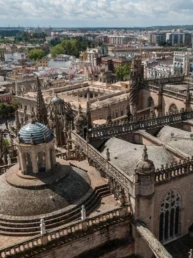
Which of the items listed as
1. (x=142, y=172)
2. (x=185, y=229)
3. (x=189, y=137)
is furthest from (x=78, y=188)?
(x=189, y=137)

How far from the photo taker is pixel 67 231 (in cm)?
2083

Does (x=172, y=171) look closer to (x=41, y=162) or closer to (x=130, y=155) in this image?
(x=130, y=155)

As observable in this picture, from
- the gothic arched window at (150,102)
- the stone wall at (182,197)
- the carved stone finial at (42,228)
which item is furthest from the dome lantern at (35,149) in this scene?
the gothic arched window at (150,102)

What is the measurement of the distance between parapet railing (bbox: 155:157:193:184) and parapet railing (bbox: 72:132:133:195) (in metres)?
2.42

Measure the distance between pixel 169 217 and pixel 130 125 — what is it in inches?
491

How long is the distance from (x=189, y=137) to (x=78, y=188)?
15.3 meters

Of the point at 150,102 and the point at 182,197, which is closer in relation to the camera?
the point at 182,197

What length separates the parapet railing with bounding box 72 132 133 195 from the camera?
23469mm

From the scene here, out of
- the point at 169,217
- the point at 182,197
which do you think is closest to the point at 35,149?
the point at 169,217

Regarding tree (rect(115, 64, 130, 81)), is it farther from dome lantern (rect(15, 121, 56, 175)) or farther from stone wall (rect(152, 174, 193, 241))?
dome lantern (rect(15, 121, 56, 175))

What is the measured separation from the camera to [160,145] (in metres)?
31.4

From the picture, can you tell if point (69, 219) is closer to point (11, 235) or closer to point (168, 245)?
point (11, 235)

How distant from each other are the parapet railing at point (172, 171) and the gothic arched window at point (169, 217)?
142 cm

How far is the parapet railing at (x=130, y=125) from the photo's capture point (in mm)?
32656
